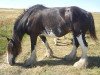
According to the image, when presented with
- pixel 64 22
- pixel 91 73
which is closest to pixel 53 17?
pixel 64 22

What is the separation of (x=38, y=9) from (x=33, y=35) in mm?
1095

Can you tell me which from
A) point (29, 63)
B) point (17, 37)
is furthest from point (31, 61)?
point (17, 37)

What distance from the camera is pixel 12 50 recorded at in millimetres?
11039

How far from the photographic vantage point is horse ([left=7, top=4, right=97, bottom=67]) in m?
10.5

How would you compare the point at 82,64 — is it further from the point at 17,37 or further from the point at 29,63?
the point at 17,37

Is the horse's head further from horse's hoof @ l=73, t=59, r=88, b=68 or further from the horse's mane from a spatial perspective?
horse's hoof @ l=73, t=59, r=88, b=68

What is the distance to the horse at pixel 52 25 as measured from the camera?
34.6 ft

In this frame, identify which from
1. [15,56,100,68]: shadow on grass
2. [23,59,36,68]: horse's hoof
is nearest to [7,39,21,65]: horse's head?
[15,56,100,68]: shadow on grass

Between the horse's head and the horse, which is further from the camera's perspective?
the horse's head

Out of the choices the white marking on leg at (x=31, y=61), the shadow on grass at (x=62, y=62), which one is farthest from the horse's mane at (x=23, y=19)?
the shadow on grass at (x=62, y=62)

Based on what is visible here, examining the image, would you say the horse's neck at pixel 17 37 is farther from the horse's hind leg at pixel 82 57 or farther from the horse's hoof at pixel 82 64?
the horse's hoof at pixel 82 64

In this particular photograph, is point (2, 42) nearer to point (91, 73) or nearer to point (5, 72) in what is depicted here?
point (5, 72)

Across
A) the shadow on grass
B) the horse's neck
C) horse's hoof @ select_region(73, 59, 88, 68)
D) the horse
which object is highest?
the horse

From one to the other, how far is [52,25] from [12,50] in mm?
1829
